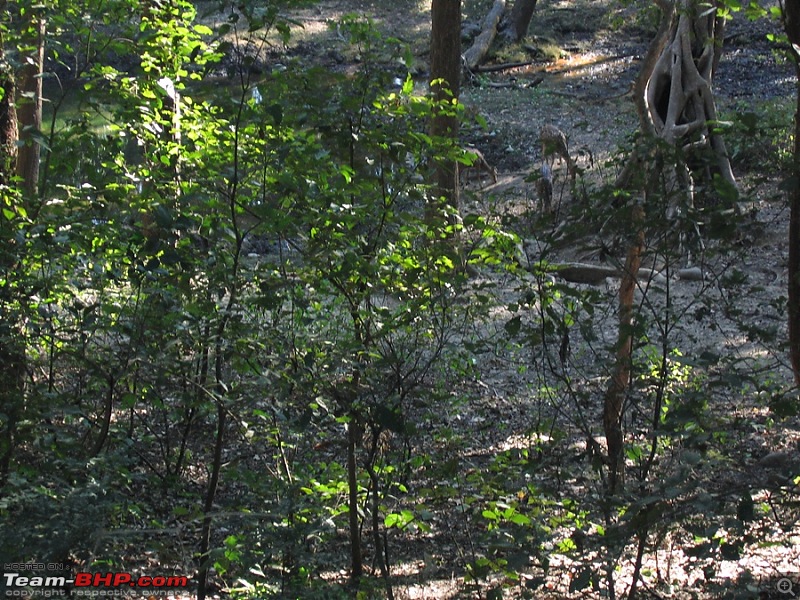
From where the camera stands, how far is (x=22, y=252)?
12.2 feet

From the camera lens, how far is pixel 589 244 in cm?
1054

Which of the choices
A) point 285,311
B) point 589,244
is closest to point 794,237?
point 285,311

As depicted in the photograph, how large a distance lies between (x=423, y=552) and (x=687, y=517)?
2711mm

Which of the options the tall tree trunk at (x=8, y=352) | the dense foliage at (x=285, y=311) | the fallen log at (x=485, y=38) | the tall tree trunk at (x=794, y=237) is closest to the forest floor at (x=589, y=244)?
the tall tree trunk at (x=794, y=237)

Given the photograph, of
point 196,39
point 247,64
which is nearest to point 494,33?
point 196,39

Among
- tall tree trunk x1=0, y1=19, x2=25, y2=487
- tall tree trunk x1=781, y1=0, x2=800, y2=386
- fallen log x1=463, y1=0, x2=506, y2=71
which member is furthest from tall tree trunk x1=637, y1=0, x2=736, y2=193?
fallen log x1=463, y1=0, x2=506, y2=71

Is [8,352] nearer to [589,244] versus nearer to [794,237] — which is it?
[794,237]

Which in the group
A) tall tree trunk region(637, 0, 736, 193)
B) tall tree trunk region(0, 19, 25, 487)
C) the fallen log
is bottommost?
tall tree trunk region(0, 19, 25, 487)

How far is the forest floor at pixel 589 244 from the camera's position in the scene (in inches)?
162

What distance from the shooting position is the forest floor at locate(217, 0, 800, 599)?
162 inches

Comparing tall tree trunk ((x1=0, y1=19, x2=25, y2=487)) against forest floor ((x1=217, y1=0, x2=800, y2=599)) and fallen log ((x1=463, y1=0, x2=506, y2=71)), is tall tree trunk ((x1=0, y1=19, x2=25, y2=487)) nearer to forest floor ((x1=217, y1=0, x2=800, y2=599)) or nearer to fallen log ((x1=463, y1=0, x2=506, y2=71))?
forest floor ((x1=217, y1=0, x2=800, y2=599))

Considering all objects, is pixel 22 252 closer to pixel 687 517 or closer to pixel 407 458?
pixel 407 458

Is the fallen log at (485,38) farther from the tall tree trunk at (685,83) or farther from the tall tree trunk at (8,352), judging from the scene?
the tall tree trunk at (8,352)

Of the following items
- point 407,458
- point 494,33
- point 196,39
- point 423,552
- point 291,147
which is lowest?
point 423,552
